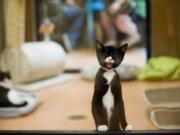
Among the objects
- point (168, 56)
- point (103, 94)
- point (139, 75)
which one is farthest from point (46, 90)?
point (103, 94)

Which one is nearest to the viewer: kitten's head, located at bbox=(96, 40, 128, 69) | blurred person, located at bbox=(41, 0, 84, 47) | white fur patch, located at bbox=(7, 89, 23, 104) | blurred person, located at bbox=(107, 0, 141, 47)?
kitten's head, located at bbox=(96, 40, 128, 69)

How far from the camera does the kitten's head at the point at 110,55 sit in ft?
2.51

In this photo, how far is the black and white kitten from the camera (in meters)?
0.78

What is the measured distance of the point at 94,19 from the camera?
1.56m

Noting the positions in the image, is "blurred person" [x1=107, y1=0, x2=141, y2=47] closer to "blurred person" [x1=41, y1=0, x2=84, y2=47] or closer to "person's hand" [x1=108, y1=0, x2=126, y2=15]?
"person's hand" [x1=108, y1=0, x2=126, y2=15]

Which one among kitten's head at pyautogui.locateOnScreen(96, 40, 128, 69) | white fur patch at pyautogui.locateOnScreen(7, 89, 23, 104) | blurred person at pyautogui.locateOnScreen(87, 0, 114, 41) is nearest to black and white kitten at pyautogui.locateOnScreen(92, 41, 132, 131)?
kitten's head at pyautogui.locateOnScreen(96, 40, 128, 69)

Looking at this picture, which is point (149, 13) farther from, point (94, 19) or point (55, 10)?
point (55, 10)

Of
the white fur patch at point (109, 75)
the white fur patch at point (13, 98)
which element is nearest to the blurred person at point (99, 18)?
the white fur patch at point (13, 98)

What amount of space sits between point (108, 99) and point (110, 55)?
0.31 feet

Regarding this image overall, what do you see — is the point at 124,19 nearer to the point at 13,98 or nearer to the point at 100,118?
A: the point at 13,98

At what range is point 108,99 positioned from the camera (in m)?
0.79

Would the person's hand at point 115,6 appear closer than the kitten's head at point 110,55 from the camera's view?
No

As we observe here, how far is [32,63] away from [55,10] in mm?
259

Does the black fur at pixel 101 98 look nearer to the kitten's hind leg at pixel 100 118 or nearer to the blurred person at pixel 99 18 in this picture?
the kitten's hind leg at pixel 100 118
